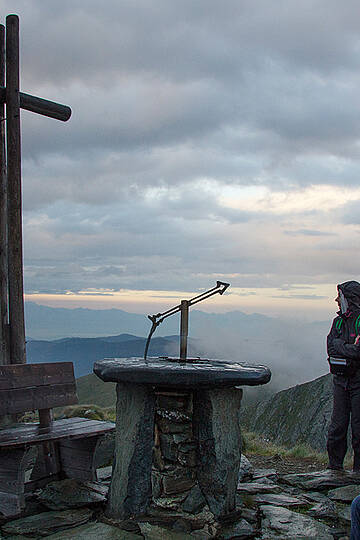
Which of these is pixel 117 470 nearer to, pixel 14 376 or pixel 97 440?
pixel 97 440

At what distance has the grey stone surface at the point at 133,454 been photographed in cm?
546

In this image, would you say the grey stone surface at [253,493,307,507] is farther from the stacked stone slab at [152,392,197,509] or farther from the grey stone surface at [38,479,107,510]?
the grey stone surface at [38,479,107,510]

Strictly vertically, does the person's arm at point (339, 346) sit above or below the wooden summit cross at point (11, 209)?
below

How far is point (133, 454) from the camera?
5.54 m

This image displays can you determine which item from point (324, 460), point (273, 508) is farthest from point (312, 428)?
point (273, 508)

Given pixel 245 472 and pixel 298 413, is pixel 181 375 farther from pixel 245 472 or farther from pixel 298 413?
pixel 298 413

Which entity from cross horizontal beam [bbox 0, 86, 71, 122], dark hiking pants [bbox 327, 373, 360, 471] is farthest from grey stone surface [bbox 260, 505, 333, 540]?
cross horizontal beam [bbox 0, 86, 71, 122]

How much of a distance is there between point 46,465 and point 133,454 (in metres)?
1.50

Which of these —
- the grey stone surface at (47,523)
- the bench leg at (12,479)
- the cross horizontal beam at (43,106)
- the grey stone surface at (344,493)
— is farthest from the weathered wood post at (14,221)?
the grey stone surface at (344,493)

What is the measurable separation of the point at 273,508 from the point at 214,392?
150cm

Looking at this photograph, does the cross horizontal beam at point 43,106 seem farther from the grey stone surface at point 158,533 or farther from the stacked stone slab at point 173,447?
the grey stone surface at point 158,533

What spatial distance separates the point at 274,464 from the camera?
28.1ft

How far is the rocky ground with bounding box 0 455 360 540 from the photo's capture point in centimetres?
511

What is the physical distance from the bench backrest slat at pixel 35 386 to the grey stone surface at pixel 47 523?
44.6 inches
